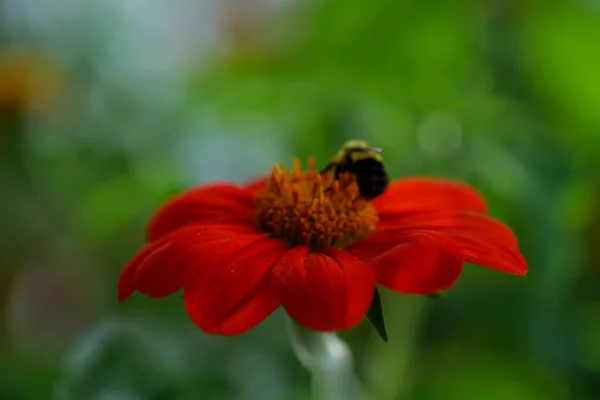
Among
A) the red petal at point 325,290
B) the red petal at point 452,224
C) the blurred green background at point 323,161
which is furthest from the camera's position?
the blurred green background at point 323,161

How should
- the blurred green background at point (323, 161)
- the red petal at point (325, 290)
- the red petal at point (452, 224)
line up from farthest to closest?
the blurred green background at point (323, 161) < the red petal at point (452, 224) < the red petal at point (325, 290)

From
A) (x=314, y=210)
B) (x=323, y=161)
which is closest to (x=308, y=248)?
(x=314, y=210)

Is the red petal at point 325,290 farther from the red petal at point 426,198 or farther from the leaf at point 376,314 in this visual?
the red petal at point 426,198

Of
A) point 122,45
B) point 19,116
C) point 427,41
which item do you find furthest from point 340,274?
point 122,45

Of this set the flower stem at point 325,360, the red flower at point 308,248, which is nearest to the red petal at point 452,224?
the red flower at point 308,248

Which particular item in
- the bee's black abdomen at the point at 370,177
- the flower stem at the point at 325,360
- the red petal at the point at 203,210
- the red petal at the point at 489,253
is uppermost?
the bee's black abdomen at the point at 370,177

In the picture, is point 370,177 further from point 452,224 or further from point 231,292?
point 231,292

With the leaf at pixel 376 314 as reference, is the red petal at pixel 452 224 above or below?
above
